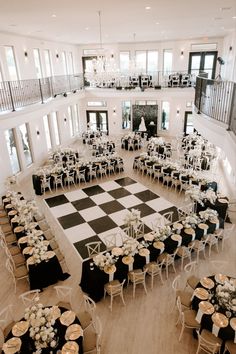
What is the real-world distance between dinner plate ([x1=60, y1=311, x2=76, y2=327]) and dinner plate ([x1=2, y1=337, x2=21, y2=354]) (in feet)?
2.82

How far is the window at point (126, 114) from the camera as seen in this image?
72.8ft

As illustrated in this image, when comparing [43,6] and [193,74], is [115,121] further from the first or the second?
[43,6]

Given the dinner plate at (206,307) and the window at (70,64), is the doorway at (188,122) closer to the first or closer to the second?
the window at (70,64)

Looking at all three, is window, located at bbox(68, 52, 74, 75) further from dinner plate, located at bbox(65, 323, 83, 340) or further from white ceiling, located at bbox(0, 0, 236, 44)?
dinner plate, located at bbox(65, 323, 83, 340)


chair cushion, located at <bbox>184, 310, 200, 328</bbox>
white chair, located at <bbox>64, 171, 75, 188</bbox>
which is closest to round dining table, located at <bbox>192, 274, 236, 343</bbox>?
chair cushion, located at <bbox>184, 310, 200, 328</bbox>

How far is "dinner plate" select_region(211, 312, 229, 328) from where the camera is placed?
5.14 metres

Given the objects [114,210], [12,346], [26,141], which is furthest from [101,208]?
[26,141]

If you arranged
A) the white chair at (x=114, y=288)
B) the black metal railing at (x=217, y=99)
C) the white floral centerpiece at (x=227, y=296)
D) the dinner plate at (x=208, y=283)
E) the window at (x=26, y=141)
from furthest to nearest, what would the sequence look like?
the window at (x=26, y=141), the black metal railing at (x=217, y=99), the white chair at (x=114, y=288), the dinner plate at (x=208, y=283), the white floral centerpiece at (x=227, y=296)

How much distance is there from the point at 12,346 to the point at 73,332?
1.14 meters

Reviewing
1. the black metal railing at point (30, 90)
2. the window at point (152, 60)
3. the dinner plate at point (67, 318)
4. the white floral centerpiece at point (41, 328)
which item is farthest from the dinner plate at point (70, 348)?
the window at point (152, 60)

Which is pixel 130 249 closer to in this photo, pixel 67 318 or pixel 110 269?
pixel 110 269

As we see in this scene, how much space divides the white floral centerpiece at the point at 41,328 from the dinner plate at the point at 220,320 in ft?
10.4

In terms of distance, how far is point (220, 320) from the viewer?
521 cm

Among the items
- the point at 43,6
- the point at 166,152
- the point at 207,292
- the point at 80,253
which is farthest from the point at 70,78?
the point at 207,292
